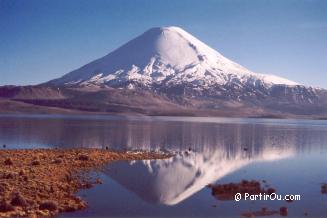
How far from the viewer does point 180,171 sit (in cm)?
3117

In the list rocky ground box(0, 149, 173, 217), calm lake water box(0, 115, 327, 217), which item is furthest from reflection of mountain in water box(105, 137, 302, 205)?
rocky ground box(0, 149, 173, 217)

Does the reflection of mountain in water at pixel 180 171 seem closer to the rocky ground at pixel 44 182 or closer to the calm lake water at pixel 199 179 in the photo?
the calm lake water at pixel 199 179

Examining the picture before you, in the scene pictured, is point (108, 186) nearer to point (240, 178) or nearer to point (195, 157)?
point (240, 178)

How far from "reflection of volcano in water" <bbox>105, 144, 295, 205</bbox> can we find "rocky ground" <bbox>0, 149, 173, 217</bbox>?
2.22 meters

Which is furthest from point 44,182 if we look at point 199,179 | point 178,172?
point 178,172

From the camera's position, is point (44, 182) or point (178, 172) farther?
point (178, 172)

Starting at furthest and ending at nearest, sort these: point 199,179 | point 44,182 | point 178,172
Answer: point 178,172 < point 199,179 < point 44,182

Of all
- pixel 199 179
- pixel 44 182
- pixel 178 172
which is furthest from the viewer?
pixel 178 172

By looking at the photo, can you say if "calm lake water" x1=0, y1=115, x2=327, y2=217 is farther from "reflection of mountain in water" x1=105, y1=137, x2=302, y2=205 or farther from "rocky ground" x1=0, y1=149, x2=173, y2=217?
"rocky ground" x1=0, y1=149, x2=173, y2=217

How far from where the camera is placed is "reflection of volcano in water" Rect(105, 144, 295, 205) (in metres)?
23.8

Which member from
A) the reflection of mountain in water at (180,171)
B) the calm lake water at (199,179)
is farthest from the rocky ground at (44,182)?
the reflection of mountain in water at (180,171)

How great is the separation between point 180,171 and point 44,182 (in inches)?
443

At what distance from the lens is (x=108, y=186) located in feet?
79.3

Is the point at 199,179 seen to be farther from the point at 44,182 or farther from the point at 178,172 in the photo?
the point at 44,182
